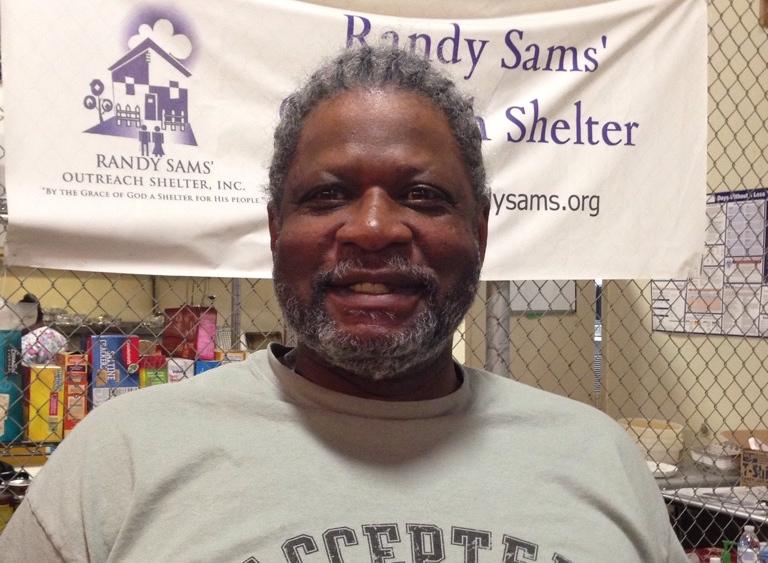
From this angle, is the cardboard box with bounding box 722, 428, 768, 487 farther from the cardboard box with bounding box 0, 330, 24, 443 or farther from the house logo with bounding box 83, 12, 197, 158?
the cardboard box with bounding box 0, 330, 24, 443

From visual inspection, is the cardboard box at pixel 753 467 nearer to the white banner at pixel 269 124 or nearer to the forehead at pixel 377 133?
the white banner at pixel 269 124

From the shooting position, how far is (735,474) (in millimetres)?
2252

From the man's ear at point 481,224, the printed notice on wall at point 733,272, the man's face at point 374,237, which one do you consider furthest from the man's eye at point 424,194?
the printed notice on wall at point 733,272

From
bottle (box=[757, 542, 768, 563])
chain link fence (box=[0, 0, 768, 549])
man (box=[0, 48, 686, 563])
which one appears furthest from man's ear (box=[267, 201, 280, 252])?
bottle (box=[757, 542, 768, 563])

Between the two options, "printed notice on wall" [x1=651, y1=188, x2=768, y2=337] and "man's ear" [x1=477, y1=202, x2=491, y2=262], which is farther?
"printed notice on wall" [x1=651, y1=188, x2=768, y2=337]

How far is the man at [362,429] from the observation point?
82cm

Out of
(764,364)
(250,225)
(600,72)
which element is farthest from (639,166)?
(764,364)

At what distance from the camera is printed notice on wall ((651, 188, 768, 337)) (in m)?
2.39

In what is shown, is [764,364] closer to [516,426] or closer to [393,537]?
[516,426]

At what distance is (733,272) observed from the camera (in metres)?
2.44

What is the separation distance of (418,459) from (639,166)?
1.21m

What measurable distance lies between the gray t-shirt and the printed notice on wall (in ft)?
5.46

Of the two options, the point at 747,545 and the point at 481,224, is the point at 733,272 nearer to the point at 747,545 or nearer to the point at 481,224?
→ the point at 747,545

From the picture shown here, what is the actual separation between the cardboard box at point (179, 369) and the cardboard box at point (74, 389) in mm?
194
